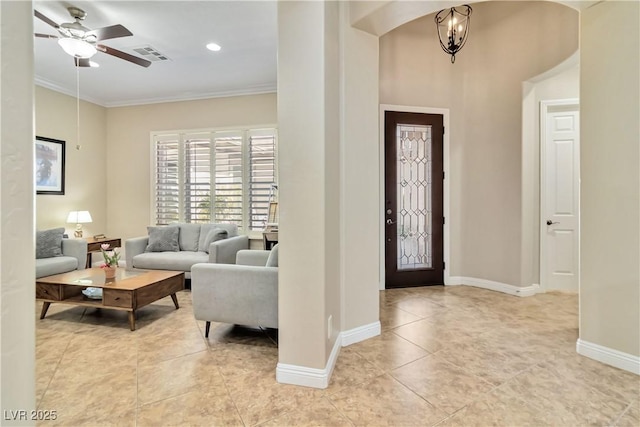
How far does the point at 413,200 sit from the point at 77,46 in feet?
13.2

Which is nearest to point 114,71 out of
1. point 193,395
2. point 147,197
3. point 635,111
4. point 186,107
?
point 186,107

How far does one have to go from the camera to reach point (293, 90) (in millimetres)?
2051

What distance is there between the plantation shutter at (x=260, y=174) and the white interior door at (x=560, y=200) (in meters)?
3.84

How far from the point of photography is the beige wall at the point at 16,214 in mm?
441

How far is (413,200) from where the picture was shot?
4.36 metres

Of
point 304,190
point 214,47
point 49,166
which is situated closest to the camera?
point 304,190

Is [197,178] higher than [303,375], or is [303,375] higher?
[197,178]

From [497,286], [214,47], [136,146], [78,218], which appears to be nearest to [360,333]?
[497,286]

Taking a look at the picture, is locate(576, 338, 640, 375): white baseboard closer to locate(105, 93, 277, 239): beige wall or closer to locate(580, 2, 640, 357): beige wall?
locate(580, 2, 640, 357): beige wall

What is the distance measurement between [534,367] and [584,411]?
1.54 ft

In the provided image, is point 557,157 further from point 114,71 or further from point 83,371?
point 114,71

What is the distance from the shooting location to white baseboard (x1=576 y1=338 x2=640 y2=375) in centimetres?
220

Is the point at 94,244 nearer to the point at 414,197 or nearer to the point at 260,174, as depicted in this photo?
the point at 260,174

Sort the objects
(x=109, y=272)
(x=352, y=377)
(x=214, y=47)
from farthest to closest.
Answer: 1. (x=214, y=47)
2. (x=109, y=272)
3. (x=352, y=377)
